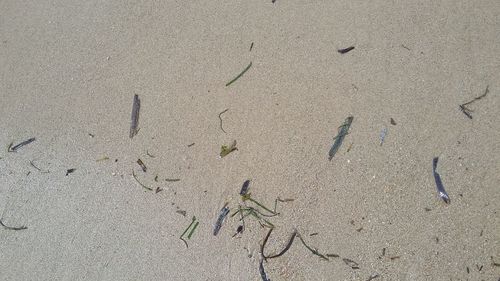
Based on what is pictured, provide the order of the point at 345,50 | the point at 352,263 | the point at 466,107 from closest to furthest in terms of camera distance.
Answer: the point at 352,263
the point at 466,107
the point at 345,50

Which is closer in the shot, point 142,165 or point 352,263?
point 352,263

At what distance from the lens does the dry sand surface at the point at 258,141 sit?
1.65 m

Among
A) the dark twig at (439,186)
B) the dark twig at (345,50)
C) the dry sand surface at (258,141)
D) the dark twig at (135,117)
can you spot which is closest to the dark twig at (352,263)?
the dry sand surface at (258,141)

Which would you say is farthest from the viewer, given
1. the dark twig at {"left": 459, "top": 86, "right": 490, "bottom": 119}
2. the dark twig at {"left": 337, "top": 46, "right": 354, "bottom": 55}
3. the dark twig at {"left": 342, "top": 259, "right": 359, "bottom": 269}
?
the dark twig at {"left": 337, "top": 46, "right": 354, "bottom": 55}

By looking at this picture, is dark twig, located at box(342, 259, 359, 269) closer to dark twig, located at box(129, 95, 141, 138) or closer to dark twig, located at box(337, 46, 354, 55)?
dark twig, located at box(337, 46, 354, 55)

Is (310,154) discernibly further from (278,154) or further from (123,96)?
(123,96)

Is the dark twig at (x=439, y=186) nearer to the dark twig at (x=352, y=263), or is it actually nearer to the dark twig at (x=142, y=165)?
the dark twig at (x=352, y=263)

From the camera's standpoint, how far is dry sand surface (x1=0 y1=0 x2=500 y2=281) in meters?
1.65

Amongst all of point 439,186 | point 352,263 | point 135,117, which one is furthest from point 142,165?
point 439,186

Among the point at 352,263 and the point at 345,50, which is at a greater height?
the point at 345,50

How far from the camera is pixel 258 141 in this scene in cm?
182

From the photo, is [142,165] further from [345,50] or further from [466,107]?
[466,107]

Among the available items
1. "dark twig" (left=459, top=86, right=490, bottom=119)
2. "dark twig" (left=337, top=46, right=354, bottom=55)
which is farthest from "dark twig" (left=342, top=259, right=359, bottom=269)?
"dark twig" (left=337, top=46, right=354, bottom=55)

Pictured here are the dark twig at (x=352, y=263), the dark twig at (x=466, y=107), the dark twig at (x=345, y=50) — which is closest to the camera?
the dark twig at (x=352, y=263)
